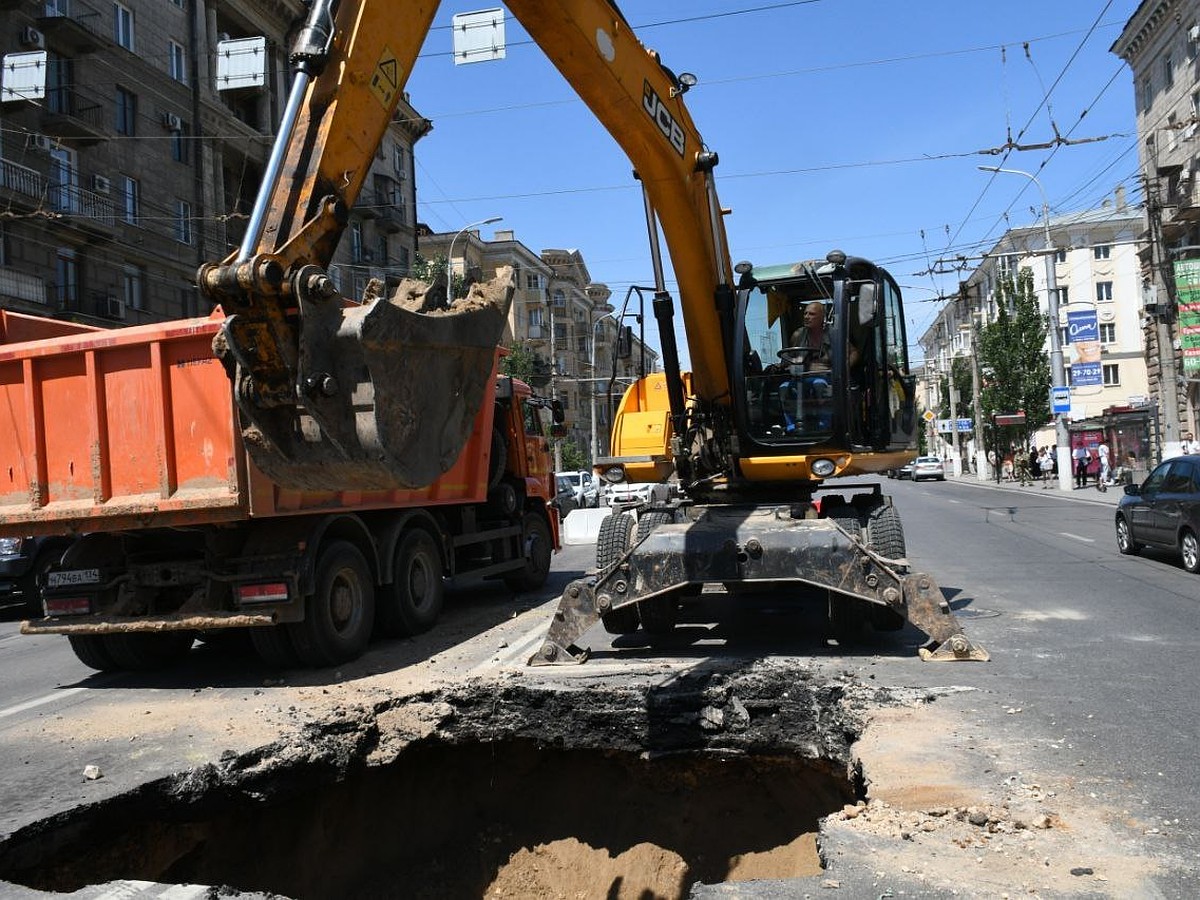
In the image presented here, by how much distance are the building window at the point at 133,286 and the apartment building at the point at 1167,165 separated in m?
30.3

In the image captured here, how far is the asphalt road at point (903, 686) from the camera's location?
444cm

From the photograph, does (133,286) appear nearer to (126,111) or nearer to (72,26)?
(126,111)

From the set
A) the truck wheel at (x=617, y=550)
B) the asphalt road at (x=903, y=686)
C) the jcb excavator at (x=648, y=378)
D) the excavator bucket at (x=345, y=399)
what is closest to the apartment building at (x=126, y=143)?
the asphalt road at (x=903, y=686)

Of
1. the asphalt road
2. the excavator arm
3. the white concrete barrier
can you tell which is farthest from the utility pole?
the excavator arm

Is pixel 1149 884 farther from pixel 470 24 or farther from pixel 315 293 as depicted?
pixel 470 24

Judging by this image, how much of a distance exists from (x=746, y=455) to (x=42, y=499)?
5752mm

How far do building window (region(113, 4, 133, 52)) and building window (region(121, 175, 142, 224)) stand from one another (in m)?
3.87

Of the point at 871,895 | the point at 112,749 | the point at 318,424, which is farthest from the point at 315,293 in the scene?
the point at 112,749

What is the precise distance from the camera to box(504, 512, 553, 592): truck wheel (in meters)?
12.6

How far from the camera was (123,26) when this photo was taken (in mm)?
26875

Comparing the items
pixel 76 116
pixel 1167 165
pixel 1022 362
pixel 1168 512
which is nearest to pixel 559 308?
pixel 1022 362

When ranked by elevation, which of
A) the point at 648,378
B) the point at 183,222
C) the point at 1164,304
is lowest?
the point at 648,378

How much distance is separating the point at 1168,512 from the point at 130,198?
87.3ft

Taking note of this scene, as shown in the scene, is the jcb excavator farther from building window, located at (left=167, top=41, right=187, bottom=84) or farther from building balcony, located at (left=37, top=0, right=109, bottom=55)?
building window, located at (left=167, top=41, right=187, bottom=84)
